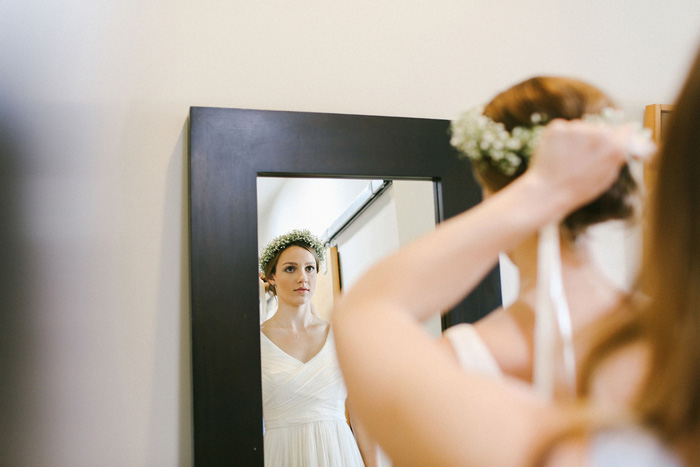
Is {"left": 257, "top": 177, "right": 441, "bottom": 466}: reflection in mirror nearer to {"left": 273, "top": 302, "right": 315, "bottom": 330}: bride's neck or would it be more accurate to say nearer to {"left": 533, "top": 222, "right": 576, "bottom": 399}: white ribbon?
{"left": 273, "top": 302, "right": 315, "bottom": 330}: bride's neck

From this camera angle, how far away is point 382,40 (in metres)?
1.46

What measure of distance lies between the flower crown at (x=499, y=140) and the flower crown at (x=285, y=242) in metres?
0.58

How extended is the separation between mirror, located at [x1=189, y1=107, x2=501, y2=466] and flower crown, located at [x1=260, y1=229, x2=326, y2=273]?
2 centimetres

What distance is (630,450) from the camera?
0.39 m

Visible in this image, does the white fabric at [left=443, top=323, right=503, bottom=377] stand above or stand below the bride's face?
below

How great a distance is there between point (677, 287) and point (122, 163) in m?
1.08

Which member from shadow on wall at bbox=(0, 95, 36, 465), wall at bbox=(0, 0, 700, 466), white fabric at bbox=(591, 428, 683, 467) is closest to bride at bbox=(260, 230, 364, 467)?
wall at bbox=(0, 0, 700, 466)

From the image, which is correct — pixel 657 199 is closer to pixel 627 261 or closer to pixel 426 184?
pixel 426 184

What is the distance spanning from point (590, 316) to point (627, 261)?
108cm

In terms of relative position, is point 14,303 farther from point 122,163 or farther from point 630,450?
point 630,450

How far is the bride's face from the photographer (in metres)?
1.23

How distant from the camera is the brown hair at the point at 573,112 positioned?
657 mm

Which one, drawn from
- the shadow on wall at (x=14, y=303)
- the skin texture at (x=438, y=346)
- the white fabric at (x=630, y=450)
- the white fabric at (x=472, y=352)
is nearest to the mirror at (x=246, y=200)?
the shadow on wall at (x=14, y=303)

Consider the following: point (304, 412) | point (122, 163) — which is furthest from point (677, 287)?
point (122, 163)
